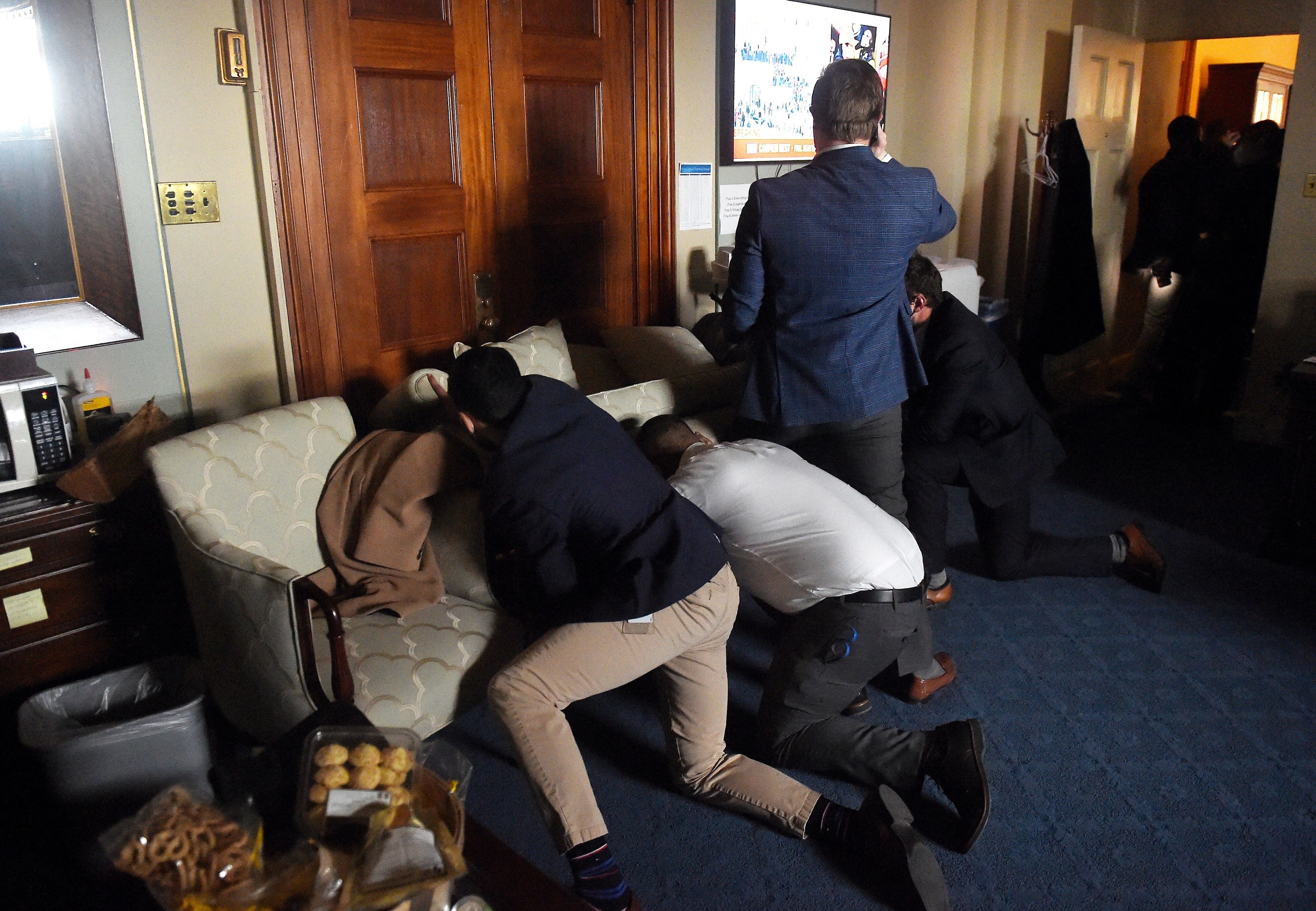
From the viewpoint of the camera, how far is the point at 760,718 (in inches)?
89.5

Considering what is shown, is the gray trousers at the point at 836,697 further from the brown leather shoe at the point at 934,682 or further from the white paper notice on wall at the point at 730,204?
the white paper notice on wall at the point at 730,204

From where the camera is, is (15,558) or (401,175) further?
Answer: (401,175)

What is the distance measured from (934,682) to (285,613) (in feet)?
5.29

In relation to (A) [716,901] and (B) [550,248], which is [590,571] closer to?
(A) [716,901]

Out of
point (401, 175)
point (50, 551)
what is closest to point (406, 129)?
point (401, 175)

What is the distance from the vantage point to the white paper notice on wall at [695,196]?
372 cm

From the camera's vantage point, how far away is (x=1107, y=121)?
5.07 m

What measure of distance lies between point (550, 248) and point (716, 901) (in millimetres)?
2238

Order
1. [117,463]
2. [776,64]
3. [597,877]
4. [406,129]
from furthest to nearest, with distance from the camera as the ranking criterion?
[776,64], [406,129], [117,463], [597,877]

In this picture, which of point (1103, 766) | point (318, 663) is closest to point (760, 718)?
point (1103, 766)

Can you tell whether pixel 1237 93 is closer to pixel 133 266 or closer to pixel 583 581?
pixel 583 581

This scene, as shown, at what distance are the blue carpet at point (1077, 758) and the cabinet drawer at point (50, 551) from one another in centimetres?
93

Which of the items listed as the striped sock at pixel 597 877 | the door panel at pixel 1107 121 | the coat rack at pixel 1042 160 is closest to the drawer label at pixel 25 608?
the striped sock at pixel 597 877

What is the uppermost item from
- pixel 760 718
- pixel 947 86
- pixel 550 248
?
pixel 947 86
